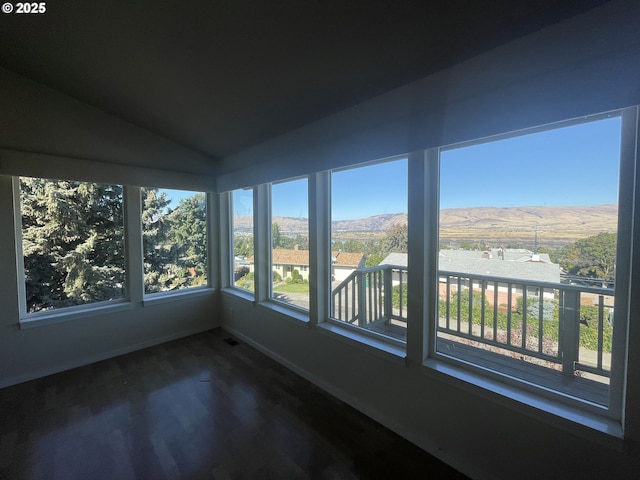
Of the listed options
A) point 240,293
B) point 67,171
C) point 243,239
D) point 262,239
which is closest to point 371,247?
point 262,239

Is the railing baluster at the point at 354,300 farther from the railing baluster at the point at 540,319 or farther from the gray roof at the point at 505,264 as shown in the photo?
the railing baluster at the point at 540,319

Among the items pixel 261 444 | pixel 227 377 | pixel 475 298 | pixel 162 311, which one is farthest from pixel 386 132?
pixel 162 311

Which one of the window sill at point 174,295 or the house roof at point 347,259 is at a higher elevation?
the house roof at point 347,259

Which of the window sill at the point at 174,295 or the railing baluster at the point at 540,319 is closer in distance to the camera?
the railing baluster at the point at 540,319

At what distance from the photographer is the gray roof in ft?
4.57

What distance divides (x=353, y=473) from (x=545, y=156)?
6.50ft

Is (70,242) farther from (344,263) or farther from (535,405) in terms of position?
(535,405)

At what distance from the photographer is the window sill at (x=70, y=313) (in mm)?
2488

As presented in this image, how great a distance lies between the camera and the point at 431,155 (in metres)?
1.67

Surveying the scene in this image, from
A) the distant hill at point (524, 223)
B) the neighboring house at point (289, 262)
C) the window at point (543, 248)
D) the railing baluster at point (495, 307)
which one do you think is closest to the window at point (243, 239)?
the neighboring house at point (289, 262)

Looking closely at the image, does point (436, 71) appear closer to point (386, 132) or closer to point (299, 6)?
point (386, 132)

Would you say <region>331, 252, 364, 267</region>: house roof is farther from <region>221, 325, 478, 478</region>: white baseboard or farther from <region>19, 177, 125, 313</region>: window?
<region>19, 177, 125, 313</region>: window

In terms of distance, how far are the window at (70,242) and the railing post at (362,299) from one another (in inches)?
106

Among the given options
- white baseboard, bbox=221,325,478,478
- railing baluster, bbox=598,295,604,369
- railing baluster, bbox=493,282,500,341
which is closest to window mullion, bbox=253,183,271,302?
white baseboard, bbox=221,325,478,478
